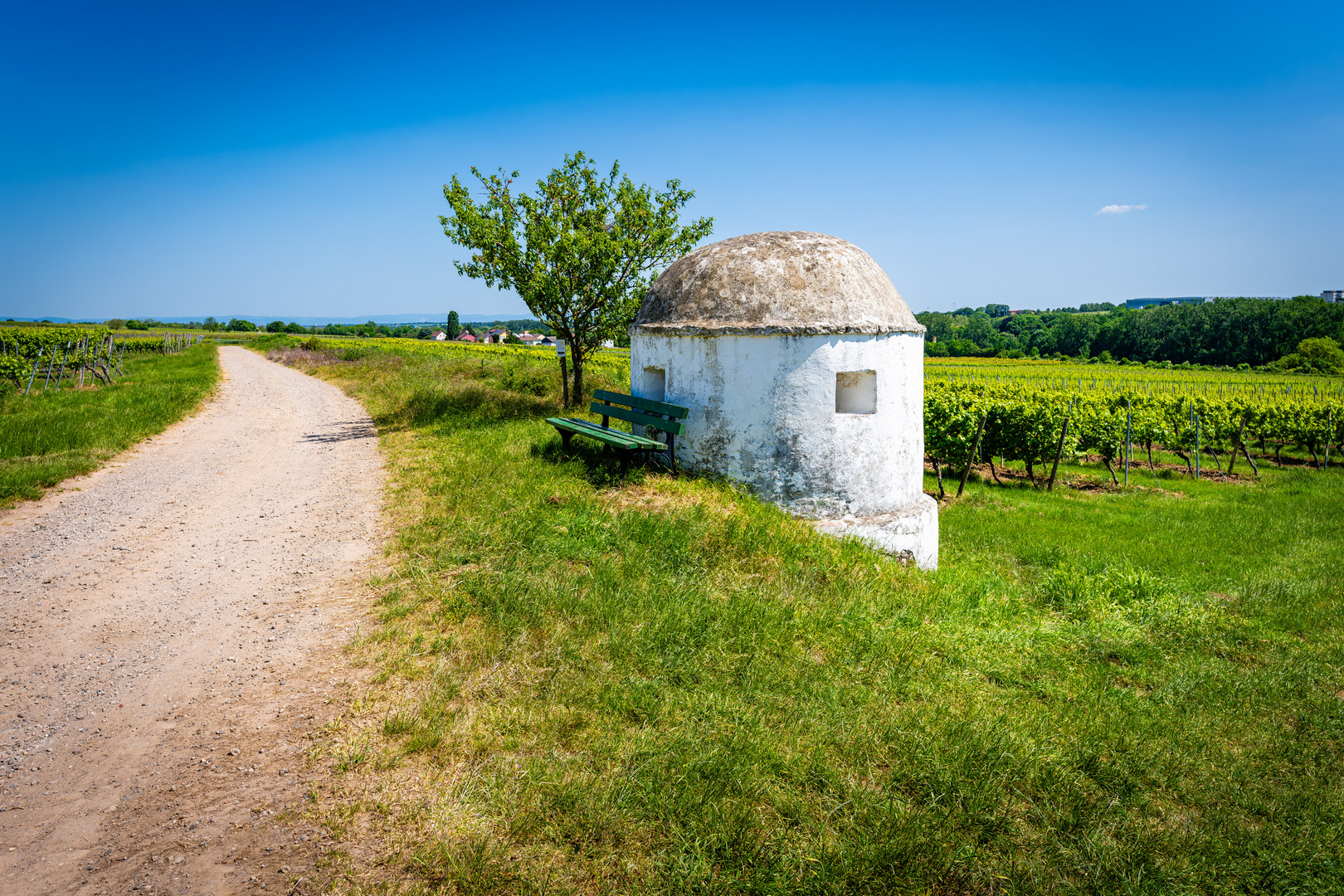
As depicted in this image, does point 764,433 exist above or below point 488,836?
above

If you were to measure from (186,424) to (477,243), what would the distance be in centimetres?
723

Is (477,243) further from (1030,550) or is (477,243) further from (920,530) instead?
(1030,550)

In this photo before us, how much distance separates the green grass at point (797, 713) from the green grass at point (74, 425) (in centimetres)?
480

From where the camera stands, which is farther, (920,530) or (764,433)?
(920,530)

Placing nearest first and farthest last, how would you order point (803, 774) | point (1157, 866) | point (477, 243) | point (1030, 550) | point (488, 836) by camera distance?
point (488, 836) → point (1157, 866) → point (803, 774) → point (1030, 550) → point (477, 243)

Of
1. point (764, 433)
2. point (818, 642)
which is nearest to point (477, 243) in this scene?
point (764, 433)

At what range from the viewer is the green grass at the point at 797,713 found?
3242mm

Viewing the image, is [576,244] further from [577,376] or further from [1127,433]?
[1127,433]

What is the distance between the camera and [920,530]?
8.62m

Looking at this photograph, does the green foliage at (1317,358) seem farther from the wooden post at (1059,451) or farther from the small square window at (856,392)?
the small square window at (856,392)

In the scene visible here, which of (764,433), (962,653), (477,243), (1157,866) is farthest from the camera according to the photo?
(477,243)

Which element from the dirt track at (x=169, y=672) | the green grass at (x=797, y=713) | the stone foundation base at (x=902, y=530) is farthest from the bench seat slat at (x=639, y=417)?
the dirt track at (x=169, y=672)

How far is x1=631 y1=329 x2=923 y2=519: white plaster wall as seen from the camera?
25.7ft

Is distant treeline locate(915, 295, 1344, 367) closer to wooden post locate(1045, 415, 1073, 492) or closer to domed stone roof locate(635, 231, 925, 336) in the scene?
wooden post locate(1045, 415, 1073, 492)
